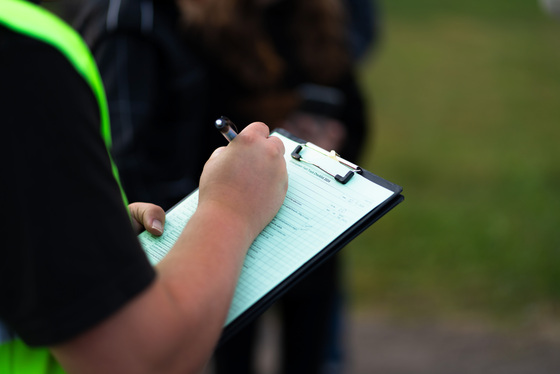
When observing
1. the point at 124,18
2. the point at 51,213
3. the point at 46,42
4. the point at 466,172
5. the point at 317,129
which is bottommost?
the point at 51,213

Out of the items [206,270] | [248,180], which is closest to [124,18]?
[248,180]

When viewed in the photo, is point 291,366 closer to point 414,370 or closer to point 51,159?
point 414,370

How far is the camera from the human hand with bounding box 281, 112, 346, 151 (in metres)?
2.31

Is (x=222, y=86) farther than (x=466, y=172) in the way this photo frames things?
No

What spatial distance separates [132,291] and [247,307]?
23cm

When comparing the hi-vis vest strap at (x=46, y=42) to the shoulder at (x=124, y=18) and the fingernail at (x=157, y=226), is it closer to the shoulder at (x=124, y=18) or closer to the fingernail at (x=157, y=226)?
the fingernail at (x=157, y=226)

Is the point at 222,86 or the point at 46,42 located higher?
the point at 222,86

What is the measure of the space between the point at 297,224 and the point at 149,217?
26 cm

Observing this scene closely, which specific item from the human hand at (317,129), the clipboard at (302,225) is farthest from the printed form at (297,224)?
the human hand at (317,129)

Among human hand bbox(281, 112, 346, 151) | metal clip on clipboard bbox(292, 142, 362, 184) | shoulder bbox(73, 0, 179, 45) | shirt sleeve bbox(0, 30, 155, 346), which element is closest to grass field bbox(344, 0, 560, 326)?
human hand bbox(281, 112, 346, 151)

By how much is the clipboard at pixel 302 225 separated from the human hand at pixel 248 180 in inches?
1.7

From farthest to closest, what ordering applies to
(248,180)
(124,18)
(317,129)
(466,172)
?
(466,172), (317,129), (124,18), (248,180)

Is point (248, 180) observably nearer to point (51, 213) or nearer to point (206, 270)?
point (206, 270)

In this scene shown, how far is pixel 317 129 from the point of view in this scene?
2367 millimetres
